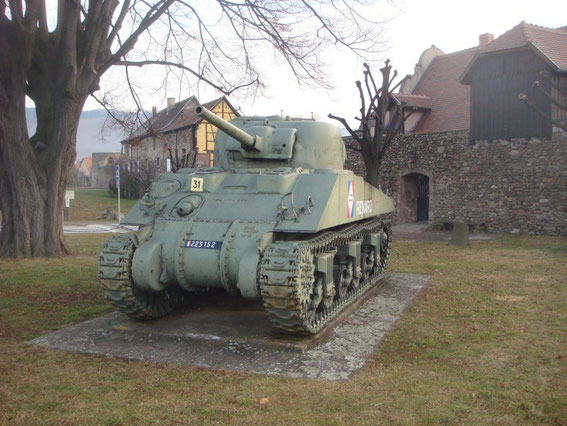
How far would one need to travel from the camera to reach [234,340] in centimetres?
651

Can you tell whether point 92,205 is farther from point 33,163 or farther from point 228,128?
point 228,128

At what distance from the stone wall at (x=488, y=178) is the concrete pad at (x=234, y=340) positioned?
12.6 metres

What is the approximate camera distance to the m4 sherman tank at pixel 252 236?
611 centimetres

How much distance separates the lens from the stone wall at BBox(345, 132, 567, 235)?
18750 mm

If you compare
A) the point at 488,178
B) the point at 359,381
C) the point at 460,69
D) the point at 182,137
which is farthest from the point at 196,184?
the point at 182,137

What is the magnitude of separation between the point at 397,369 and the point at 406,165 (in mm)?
18156

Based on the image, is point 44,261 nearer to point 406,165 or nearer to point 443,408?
point 443,408

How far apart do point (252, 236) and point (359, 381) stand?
2.04 metres

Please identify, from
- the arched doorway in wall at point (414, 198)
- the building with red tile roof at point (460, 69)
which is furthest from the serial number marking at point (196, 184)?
the arched doorway in wall at point (414, 198)

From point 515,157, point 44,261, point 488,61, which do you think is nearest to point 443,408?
point 44,261

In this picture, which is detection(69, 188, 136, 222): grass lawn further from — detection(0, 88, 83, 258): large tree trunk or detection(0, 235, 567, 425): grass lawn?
detection(0, 235, 567, 425): grass lawn

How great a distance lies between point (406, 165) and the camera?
2303 cm

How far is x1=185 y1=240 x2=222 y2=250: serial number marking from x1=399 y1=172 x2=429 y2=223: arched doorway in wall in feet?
58.5

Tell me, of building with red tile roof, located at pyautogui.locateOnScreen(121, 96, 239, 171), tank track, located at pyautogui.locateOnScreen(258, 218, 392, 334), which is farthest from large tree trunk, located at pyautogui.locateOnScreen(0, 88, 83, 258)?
building with red tile roof, located at pyautogui.locateOnScreen(121, 96, 239, 171)
